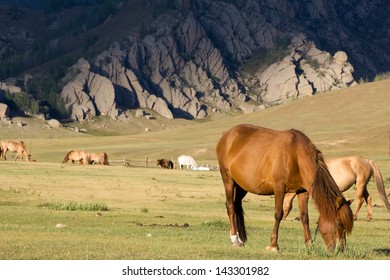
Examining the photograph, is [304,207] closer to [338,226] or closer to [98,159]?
[338,226]

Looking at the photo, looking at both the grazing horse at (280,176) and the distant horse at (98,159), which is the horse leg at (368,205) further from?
the distant horse at (98,159)

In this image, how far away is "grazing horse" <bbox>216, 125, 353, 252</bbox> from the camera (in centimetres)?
1656

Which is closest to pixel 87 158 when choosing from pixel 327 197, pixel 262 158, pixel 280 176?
pixel 262 158

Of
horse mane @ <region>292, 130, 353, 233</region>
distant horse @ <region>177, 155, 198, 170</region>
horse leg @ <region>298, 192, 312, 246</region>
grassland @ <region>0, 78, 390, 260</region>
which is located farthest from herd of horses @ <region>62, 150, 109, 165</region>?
horse mane @ <region>292, 130, 353, 233</region>

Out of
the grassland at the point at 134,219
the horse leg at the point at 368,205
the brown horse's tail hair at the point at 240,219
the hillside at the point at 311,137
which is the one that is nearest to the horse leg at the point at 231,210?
the brown horse's tail hair at the point at 240,219

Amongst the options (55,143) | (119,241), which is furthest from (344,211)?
(55,143)

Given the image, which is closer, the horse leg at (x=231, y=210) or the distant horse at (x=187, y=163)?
the horse leg at (x=231, y=210)

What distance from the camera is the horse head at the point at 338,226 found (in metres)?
16.4

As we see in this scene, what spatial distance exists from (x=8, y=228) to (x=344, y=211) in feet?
34.8

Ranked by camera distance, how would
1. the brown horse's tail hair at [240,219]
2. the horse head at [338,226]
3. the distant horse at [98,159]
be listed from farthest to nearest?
1. the distant horse at [98,159]
2. the brown horse's tail hair at [240,219]
3. the horse head at [338,226]

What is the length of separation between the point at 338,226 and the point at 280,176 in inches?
79.0

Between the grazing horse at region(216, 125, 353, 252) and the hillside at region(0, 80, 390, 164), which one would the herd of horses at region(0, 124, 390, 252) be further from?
the hillside at region(0, 80, 390, 164)

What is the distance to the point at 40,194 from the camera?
40.7 meters

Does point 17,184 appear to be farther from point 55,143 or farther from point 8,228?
point 55,143
